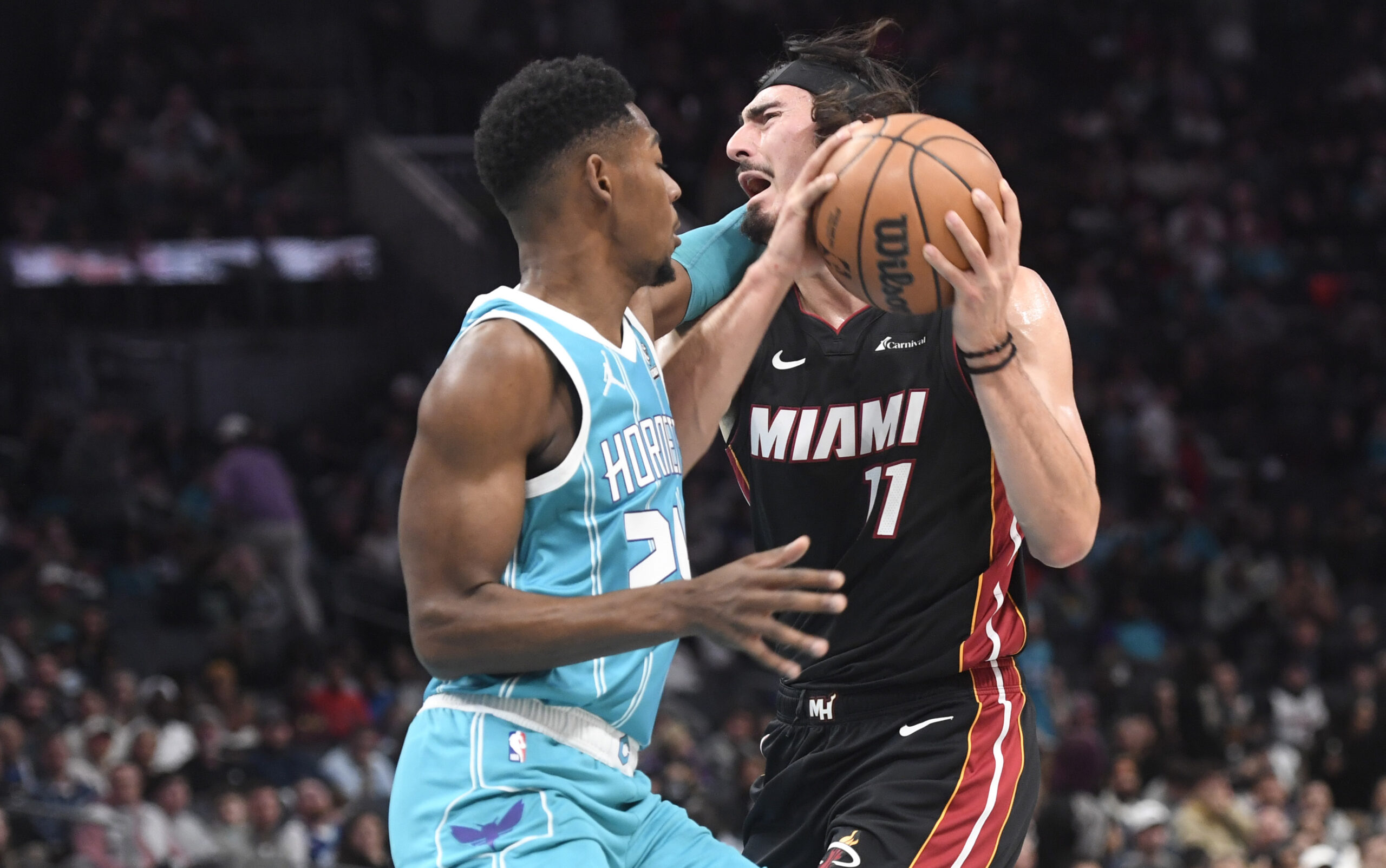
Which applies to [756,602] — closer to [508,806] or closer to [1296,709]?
[508,806]

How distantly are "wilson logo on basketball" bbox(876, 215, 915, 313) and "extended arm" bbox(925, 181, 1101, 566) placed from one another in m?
0.07

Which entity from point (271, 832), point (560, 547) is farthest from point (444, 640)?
point (271, 832)

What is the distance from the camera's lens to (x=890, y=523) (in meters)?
3.90

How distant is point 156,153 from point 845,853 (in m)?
14.2

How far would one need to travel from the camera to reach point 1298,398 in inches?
588

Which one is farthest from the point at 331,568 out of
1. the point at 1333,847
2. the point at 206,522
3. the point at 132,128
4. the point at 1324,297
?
the point at 1324,297

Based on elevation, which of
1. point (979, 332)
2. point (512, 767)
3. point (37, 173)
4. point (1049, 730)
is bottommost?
point (1049, 730)

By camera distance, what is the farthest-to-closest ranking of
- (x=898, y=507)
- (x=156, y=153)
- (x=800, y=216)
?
(x=156, y=153) < (x=898, y=507) < (x=800, y=216)

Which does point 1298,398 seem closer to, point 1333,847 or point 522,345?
point 1333,847

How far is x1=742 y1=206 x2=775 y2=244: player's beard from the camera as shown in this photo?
13.6ft

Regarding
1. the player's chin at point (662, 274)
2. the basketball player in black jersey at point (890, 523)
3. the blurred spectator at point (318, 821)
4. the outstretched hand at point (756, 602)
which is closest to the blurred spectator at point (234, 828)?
the blurred spectator at point (318, 821)

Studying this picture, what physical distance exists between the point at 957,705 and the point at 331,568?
400 inches

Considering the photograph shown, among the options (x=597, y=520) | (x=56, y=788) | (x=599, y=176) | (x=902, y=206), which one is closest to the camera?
(x=597, y=520)

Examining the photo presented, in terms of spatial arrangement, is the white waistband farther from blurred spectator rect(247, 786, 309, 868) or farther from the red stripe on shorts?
blurred spectator rect(247, 786, 309, 868)
